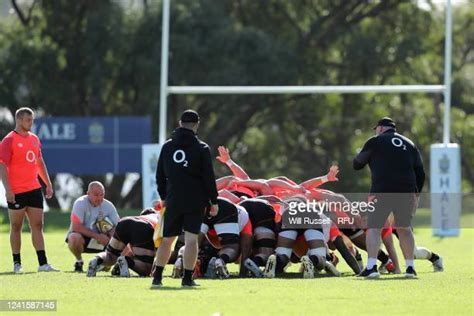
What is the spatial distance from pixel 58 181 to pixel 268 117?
274 inches

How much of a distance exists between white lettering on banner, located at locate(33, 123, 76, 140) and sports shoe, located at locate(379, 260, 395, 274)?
16.0m

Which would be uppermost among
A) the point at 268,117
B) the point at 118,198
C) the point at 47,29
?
the point at 47,29

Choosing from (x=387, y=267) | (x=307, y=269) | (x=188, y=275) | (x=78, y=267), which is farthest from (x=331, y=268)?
(x=78, y=267)

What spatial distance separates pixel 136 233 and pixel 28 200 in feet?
5.40

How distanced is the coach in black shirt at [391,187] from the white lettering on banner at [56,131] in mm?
16903

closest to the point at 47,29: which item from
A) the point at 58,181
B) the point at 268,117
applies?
the point at 58,181

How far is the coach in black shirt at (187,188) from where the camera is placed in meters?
12.9

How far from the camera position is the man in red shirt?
50.8 ft

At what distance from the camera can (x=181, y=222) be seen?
1300 cm

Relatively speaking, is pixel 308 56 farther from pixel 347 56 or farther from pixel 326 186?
pixel 326 186

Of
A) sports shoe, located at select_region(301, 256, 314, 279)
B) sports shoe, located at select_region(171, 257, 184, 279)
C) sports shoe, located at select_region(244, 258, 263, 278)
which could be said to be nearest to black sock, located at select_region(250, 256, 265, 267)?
sports shoe, located at select_region(244, 258, 263, 278)

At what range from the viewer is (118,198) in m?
39.2

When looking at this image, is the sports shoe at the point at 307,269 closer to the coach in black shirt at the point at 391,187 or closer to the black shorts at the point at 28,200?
the coach in black shirt at the point at 391,187

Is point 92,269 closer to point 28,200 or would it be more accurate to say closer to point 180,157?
point 28,200
